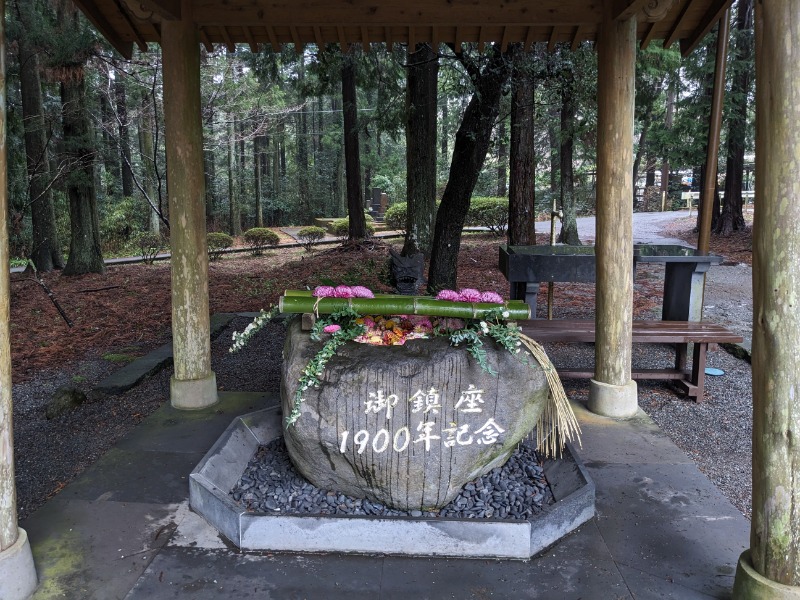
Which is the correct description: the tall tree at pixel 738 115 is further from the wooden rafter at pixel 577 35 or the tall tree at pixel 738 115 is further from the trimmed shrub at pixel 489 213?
the wooden rafter at pixel 577 35

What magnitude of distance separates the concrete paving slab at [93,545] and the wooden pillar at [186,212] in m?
1.64

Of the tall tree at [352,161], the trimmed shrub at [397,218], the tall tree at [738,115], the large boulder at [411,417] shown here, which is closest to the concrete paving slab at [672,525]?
the large boulder at [411,417]

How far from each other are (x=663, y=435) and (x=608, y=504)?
1280mm

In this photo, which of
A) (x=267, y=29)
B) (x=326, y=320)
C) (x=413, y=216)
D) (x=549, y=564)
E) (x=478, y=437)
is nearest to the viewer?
(x=549, y=564)

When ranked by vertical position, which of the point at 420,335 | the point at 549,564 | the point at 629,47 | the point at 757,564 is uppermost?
the point at 629,47

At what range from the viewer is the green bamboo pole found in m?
3.75

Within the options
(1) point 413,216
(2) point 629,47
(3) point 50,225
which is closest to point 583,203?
(1) point 413,216

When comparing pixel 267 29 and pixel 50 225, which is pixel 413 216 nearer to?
pixel 267 29

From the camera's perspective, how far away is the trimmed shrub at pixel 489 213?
20469 millimetres

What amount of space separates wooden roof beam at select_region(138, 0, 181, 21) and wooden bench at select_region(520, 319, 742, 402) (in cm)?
383

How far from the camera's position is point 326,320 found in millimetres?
3773

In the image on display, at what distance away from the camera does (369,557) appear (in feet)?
10.9

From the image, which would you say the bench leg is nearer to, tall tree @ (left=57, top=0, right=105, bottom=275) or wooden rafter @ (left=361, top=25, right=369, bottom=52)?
wooden rafter @ (left=361, top=25, right=369, bottom=52)

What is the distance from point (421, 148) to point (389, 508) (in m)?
7.77
